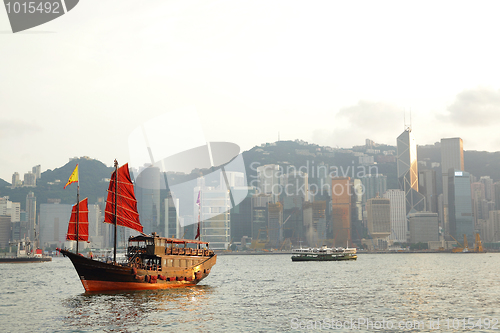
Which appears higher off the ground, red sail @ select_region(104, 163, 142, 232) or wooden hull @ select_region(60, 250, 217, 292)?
red sail @ select_region(104, 163, 142, 232)

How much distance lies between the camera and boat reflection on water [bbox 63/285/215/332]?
4325cm

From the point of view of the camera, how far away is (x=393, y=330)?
41.0m

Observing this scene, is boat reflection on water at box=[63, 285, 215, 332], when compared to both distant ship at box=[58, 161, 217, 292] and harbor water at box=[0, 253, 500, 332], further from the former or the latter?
distant ship at box=[58, 161, 217, 292]

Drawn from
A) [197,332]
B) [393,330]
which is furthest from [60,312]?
[393,330]

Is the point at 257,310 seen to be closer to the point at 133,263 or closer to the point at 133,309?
the point at 133,309

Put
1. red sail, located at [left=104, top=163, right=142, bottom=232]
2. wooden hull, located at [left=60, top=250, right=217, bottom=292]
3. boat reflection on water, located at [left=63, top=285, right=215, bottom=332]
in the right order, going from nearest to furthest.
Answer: boat reflection on water, located at [left=63, top=285, right=215, bottom=332] → wooden hull, located at [left=60, top=250, right=217, bottom=292] → red sail, located at [left=104, top=163, right=142, bottom=232]

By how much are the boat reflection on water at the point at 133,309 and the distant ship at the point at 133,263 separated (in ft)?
4.54

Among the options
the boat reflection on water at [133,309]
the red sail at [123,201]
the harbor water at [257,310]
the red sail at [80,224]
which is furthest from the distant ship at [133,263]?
the harbor water at [257,310]

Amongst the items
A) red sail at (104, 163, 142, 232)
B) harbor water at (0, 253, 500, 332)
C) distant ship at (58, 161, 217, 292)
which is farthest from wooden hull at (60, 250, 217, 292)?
red sail at (104, 163, 142, 232)

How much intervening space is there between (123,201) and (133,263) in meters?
9.92

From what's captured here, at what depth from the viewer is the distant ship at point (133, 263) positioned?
6312 cm

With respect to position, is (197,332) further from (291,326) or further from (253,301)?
(253,301)

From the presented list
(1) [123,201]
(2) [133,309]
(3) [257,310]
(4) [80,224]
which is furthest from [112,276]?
(3) [257,310]

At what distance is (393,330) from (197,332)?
1608 centimetres
